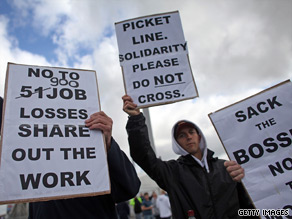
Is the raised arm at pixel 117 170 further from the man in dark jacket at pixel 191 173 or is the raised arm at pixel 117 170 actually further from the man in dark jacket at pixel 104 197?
the man in dark jacket at pixel 191 173

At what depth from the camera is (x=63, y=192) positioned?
164cm

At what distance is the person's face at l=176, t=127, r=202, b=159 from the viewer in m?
2.53

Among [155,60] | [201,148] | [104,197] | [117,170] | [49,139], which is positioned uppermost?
[155,60]

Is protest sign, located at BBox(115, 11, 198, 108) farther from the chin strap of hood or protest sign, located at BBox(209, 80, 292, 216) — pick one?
protest sign, located at BBox(209, 80, 292, 216)

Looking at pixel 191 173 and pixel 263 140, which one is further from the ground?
pixel 263 140

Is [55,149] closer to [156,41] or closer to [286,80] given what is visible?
[156,41]

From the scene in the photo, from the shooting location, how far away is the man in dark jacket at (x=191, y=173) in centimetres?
208

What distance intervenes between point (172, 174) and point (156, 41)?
5.26 ft

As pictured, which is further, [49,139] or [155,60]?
[155,60]

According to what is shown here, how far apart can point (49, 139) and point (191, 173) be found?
1351mm

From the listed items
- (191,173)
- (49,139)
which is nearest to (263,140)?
(191,173)

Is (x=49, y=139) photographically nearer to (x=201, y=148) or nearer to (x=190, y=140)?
(x=190, y=140)

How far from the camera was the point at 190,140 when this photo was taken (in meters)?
2.62

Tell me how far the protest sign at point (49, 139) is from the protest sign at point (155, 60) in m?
0.64
